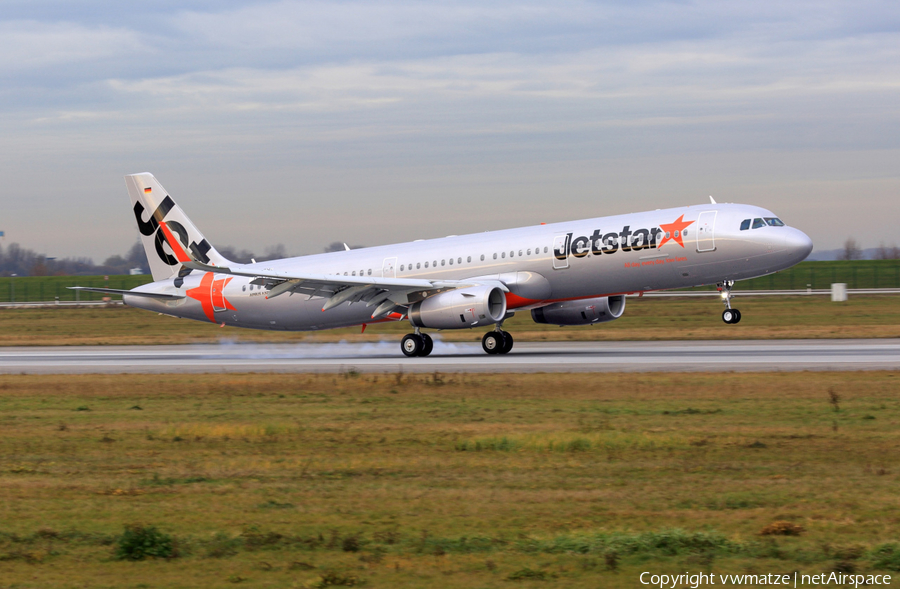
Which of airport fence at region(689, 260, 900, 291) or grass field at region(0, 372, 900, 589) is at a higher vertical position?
airport fence at region(689, 260, 900, 291)

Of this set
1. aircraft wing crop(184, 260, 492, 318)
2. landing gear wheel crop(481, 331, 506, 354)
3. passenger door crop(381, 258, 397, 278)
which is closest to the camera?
aircraft wing crop(184, 260, 492, 318)

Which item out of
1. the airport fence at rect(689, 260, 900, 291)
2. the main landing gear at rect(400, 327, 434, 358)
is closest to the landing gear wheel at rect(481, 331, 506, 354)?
the main landing gear at rect(400, 327, 434, 358)

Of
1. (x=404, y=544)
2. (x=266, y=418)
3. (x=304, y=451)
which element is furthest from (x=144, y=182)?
(x=404, y=544)

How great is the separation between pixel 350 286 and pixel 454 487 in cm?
2302

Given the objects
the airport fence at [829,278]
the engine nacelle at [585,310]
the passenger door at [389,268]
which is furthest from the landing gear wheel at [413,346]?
the airport fence at [829,278]

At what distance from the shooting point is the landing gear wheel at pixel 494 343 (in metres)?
34.3

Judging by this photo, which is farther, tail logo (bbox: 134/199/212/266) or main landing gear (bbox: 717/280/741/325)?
tail logo (bbox: 134/199/212/266)

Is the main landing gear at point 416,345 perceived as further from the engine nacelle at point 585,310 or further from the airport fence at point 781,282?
the airport fence at point 781,282

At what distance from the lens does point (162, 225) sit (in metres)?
39.9

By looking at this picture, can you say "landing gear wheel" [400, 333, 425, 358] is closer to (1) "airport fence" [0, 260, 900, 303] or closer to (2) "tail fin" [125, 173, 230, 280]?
(2) "tail fin" [125, 173, 230, 280]

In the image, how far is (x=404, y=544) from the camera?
9.02m

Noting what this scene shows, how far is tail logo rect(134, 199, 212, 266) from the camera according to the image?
3984 centimetres

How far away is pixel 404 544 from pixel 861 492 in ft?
18.9

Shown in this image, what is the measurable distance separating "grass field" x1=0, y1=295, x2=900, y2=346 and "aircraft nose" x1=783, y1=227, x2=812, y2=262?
33.0 ft
